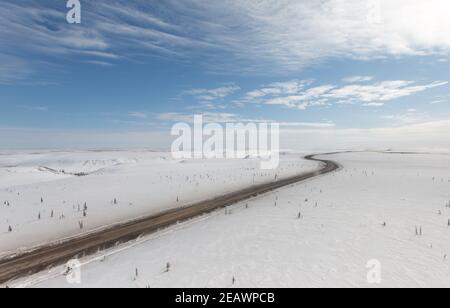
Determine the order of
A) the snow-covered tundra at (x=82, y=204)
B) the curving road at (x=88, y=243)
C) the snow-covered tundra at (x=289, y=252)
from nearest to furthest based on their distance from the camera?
the snow-covered tundra at (x=289, y=252) → the curving road at (x=88, y=243) → the snow-covered tundra at (x=82, y=204)

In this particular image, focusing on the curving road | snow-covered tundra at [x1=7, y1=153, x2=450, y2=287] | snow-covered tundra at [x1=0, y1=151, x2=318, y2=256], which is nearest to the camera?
snow-covered tundra at [x1=7, y1=153, x2=450, y2=287]

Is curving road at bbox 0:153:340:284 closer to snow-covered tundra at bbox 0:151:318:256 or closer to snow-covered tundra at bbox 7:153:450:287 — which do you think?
snow-covered tundra at bbox 7:153:450:287

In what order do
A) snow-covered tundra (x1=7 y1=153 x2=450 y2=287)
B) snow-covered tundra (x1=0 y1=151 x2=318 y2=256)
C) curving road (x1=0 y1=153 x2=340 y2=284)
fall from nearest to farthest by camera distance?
snow-covered tundra (x1=7 y1=153 x2=450 y2=287)
curving road (x1=0 y1=153 x2=340 y2=284)
snow-covered tundra (x1=0 y1=151 x2=318 y2=256)

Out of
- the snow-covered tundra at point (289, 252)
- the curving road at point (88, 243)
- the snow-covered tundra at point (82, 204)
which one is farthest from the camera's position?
the snow-covered tundra at point (82, 204)

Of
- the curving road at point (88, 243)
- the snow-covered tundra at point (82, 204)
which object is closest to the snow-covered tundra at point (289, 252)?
the curving road at point (88, 243)

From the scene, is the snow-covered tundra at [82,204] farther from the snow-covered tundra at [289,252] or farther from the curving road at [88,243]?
the snow-covered tundra at [289,252]

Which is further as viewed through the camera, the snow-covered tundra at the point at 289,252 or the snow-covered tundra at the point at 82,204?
the snow-covered tundra at the point at 82,204

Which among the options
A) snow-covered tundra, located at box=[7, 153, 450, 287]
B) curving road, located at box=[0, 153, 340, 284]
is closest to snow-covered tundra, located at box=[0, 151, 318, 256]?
curving road, located at box=[0, 153, 340, 284]

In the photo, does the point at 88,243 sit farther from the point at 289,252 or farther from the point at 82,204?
the point at 82,204

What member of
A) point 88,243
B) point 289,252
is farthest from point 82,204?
point 289,252
